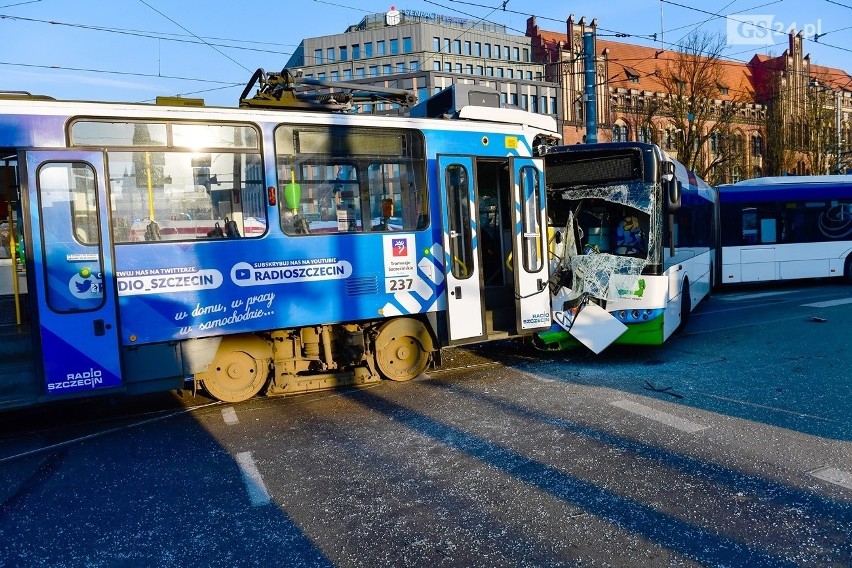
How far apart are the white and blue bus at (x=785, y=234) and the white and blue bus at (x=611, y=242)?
10940mm

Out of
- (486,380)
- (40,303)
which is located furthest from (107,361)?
(486,380)

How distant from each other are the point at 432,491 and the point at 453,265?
3785 millimetres

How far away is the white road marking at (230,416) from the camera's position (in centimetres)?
680

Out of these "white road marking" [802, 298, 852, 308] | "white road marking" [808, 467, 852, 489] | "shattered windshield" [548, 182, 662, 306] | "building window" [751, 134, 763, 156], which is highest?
"building window" [751, 134, 763, 156]

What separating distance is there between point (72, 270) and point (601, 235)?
6701 mm

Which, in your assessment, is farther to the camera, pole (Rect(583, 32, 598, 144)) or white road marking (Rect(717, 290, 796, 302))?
pole (Rect(583, 32, 598, 144))

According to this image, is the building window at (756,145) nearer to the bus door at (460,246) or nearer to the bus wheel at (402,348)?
the bus door at (460,246)

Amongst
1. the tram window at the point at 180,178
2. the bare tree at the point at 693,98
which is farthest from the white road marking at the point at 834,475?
the bare tree at the point at 693,98

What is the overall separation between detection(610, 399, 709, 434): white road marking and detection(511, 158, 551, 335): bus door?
2.02 metres

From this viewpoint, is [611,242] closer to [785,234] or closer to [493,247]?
[493,247]

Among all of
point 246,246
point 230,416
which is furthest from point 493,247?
point 230,416

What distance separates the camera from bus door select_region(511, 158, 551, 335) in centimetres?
866

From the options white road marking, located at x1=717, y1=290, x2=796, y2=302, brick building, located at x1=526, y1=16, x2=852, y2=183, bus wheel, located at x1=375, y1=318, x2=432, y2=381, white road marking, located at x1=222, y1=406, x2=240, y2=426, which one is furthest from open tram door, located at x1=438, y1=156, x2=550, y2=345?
brick building, located at x1=526, y1=16, x2=852, y2=183

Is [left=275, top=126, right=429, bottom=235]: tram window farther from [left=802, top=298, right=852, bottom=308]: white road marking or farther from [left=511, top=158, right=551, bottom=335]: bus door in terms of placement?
[left=802, top=298, right=852, bottom=308]: white road marking
